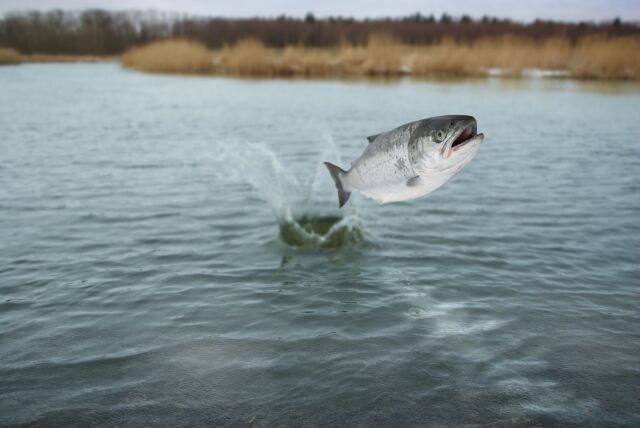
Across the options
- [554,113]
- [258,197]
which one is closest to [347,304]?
[258,197]

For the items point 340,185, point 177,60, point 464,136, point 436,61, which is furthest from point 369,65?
point 464,136

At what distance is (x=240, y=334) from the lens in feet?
17.5

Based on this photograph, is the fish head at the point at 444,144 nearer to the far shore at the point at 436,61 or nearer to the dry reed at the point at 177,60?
the far shore at the point at 436,61

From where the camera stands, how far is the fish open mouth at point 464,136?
149 inches

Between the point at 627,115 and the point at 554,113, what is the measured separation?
2.70m

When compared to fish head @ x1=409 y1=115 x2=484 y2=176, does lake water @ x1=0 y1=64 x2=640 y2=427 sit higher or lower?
lower

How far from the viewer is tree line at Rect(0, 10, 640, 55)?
7931 cm

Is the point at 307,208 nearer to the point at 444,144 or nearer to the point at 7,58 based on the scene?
the point at 444,144

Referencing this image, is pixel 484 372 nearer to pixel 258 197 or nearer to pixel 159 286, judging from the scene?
pixel 159 286

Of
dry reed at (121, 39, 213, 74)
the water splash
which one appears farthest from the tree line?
the water splash

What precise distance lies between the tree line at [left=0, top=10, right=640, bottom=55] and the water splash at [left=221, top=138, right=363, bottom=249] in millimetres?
52390

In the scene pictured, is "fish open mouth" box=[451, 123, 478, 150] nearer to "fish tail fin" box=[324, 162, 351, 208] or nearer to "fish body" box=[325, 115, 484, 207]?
"fish body" box=[325, 115, 484, 207]

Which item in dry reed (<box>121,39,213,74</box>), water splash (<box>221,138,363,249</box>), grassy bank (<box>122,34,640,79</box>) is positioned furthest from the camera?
dry reed (<box>121,39,213,74</box>)

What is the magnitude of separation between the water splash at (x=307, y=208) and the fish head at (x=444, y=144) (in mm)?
3907
